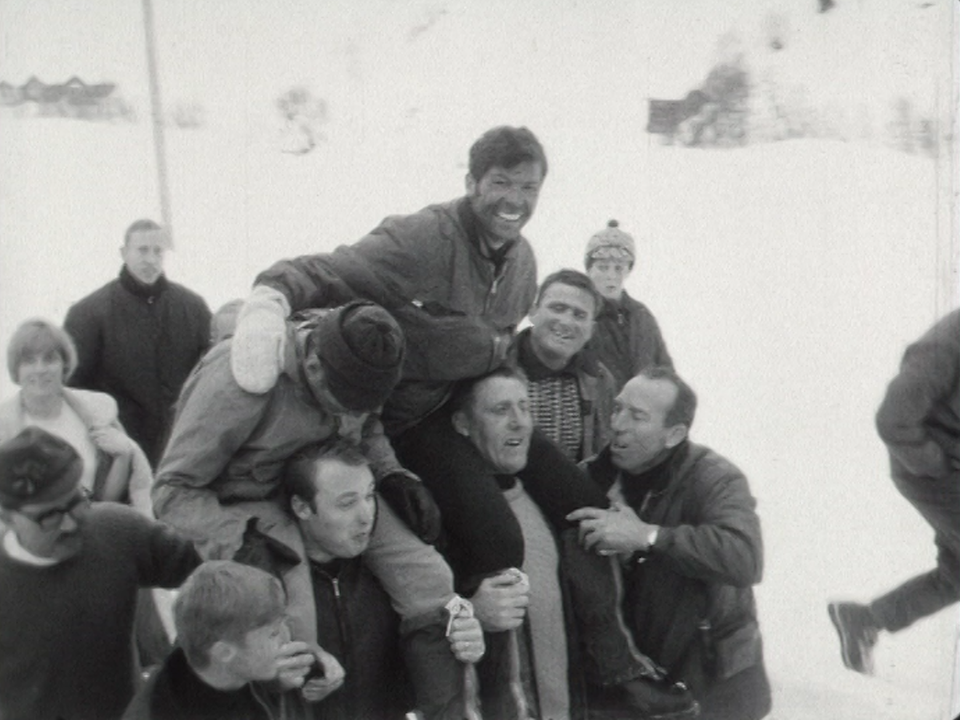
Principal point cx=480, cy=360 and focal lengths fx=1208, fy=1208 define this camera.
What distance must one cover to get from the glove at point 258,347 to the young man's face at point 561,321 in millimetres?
594

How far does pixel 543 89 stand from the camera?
2.57m

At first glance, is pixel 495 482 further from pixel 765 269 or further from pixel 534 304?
pixel 765 269

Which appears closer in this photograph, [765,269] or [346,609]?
[346,609]

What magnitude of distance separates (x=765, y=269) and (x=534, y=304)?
1.77ft

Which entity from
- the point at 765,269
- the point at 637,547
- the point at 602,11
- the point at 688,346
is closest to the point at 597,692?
the point at 637,547

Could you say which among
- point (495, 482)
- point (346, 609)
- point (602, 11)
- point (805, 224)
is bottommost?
point (346, 609)

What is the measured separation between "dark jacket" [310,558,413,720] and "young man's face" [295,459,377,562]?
A: 2.2 inches

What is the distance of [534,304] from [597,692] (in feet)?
2.73

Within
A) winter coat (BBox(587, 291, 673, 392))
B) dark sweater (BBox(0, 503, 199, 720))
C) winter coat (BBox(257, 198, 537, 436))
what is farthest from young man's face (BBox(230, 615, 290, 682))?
winter coat (BBox(587, 291, 673, 392))

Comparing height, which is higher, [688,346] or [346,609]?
[688,346]

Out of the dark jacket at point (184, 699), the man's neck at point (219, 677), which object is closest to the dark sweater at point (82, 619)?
the dark jacket at point (184, 699)

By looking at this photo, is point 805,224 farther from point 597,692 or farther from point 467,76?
point 597,692

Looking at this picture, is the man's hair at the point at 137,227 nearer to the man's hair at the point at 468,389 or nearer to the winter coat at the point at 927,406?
the man's hair at the point at 468,389

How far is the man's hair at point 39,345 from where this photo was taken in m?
2.35
